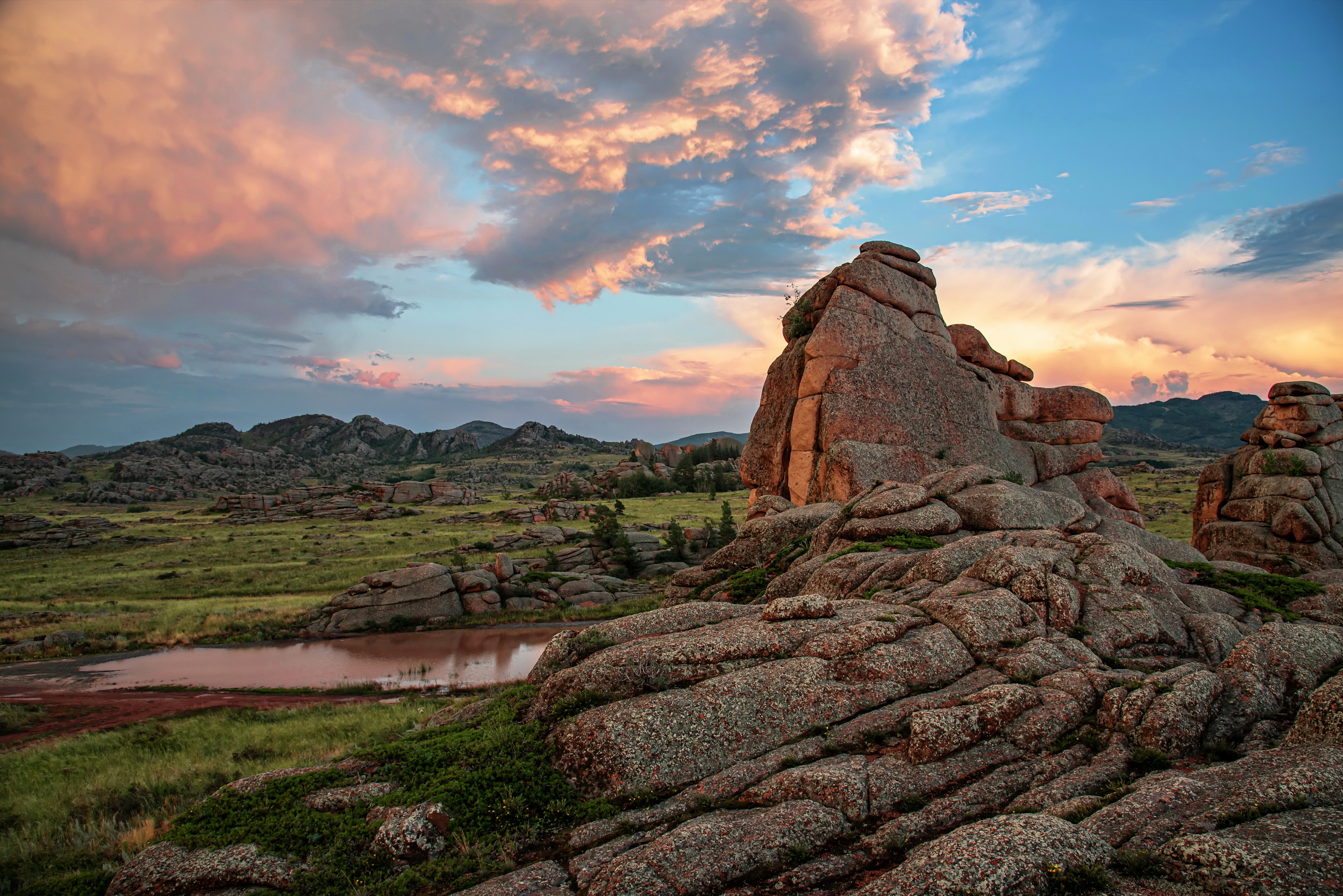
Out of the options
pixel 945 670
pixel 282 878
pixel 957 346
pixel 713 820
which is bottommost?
pixel 282 878

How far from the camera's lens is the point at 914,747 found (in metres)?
12.0

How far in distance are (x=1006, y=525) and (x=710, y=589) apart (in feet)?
42.9

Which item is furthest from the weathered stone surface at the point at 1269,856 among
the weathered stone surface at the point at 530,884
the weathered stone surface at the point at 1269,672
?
the weathered stone surface at the point at 530,884

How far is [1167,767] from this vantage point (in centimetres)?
1099

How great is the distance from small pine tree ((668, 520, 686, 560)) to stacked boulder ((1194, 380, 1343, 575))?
44.0 meters

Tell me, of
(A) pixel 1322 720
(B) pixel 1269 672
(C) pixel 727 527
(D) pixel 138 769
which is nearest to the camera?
(A) pixel 1322 720

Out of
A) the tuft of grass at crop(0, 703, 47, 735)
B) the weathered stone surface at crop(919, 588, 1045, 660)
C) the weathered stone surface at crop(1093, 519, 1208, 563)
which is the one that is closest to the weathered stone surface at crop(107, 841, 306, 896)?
the weathered stone surface at crop(919, 588, 1045, 660)

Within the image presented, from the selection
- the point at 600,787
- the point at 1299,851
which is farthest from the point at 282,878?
the point at 1299,851

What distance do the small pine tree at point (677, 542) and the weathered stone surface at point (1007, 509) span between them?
140 feet

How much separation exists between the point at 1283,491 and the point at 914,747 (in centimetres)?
4614

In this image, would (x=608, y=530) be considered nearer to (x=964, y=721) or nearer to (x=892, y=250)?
(x=892, y=250)

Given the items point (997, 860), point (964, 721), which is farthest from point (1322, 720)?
point (997, 860)

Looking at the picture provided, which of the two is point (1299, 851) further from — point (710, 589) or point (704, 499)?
point (704, 499)

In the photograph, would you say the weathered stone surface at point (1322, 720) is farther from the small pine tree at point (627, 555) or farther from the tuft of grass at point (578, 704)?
the small pine tree at point (627, 555)
